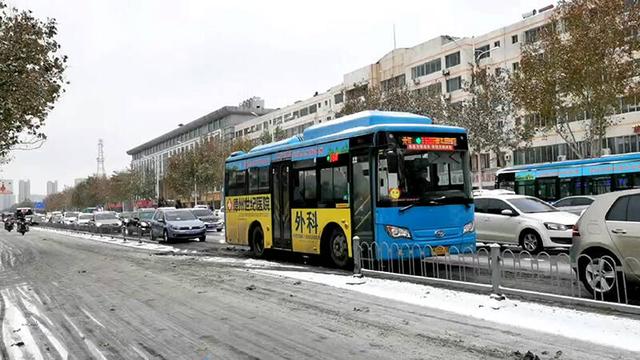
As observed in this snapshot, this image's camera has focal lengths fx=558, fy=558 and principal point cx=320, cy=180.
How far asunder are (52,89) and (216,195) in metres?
87.5

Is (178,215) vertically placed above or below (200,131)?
below

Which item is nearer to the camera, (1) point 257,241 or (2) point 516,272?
(2) point 516,272

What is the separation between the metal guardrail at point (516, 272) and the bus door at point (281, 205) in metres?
3.22

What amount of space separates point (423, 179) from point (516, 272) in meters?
2.66

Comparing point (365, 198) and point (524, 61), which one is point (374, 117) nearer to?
point (365, 198)

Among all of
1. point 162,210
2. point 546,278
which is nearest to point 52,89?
point 162,210

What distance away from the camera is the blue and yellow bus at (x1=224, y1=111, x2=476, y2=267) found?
449 inches

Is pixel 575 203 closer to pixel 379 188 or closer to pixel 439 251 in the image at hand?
pixel 439 251

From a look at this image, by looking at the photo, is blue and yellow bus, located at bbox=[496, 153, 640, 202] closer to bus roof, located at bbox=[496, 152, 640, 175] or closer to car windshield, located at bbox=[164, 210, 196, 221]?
bus roof, located at bbox=[496, 152, 640, 175]

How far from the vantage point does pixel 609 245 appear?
26.5ft

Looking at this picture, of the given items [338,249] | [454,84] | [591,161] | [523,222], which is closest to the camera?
[338,249]

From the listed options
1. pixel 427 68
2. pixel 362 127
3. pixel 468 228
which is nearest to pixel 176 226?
pixel 362 127

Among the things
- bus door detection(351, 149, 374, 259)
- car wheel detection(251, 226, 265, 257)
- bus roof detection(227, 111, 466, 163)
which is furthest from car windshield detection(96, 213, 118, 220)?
bus door detection(351, 149, 374, 259)

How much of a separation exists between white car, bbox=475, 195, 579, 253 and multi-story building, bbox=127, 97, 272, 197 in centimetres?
8067
